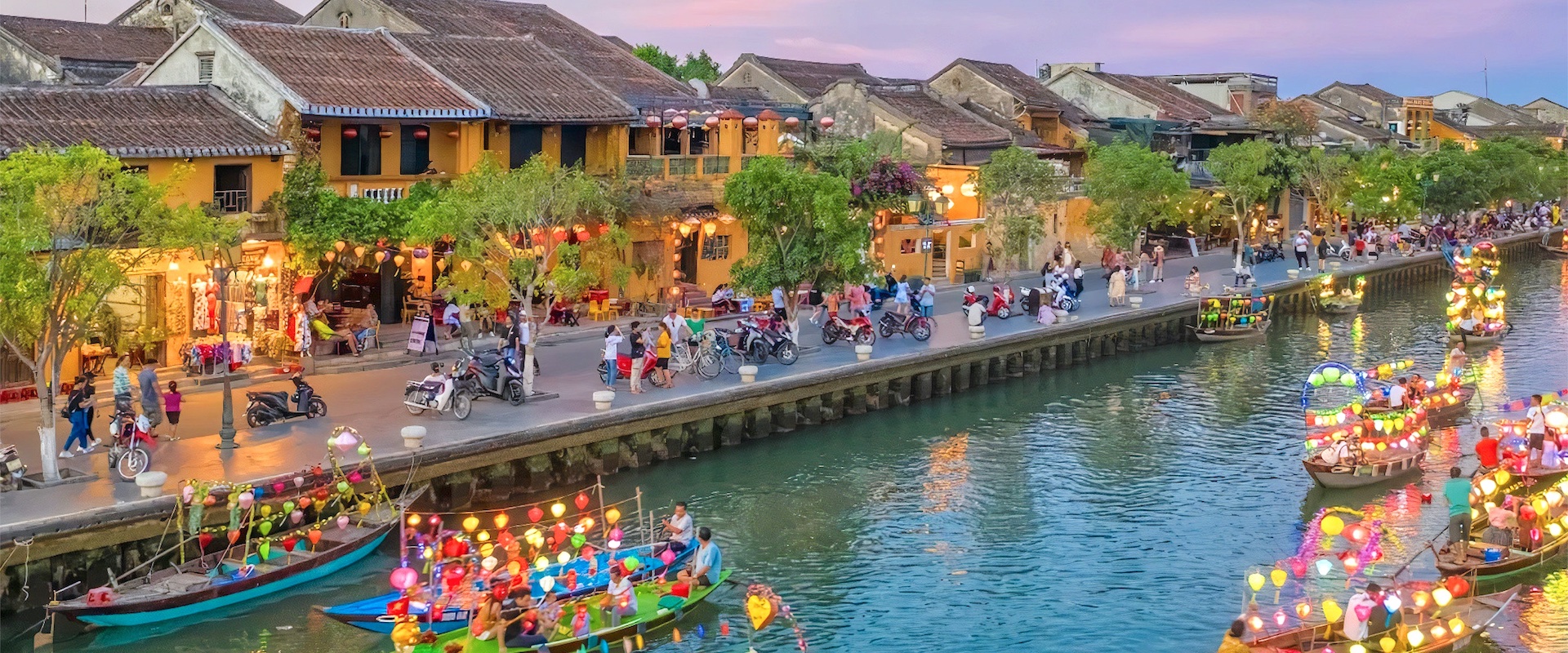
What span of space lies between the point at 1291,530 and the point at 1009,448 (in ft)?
32.6

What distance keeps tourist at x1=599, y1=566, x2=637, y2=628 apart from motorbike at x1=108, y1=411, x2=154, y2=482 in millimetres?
9737

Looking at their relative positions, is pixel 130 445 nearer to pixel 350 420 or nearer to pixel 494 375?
pixel 350 420

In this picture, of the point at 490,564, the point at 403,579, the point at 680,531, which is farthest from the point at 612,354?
the point at 403,579

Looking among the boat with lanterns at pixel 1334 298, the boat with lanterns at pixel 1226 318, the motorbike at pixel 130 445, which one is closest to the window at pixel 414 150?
the motorbike at pixel 130 445

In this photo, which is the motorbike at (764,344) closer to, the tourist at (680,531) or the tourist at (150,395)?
the tourist at (680,531)

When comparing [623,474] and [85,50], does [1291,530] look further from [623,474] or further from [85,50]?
[85,50]

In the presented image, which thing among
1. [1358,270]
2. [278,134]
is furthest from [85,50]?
[1358,270]

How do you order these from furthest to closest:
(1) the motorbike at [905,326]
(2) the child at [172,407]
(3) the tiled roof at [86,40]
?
1. (3) the tiled roof at [86,40]
2. (1) the motorbike at [905,326]
3. (2) the child at [172,407]

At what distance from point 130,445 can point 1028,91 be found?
208ft

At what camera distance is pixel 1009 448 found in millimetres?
44875

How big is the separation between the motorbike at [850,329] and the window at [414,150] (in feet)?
43.5

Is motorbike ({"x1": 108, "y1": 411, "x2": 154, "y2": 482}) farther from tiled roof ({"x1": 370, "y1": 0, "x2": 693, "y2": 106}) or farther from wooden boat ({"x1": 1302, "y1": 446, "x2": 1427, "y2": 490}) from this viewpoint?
tiled roof ({"x1": 370, "y1": 0, "x2": 693, "y2": 106})

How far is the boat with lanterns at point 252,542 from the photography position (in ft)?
91.7

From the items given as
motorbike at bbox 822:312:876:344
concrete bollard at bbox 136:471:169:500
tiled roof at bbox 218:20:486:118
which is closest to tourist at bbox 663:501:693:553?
concrete bollard at bbox 136:471:169:500
